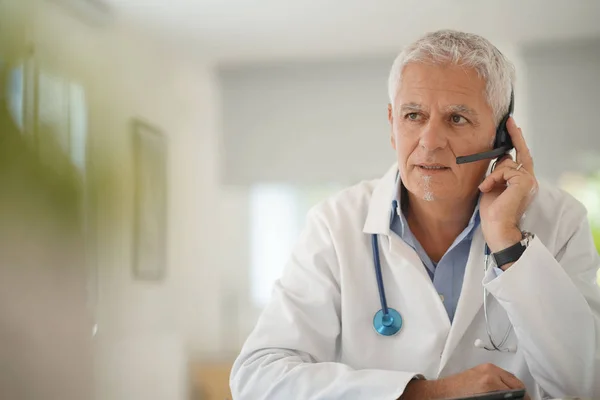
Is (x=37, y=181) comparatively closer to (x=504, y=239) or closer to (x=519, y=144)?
(x=504, y=239)

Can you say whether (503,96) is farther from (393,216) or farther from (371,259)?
(371,259)

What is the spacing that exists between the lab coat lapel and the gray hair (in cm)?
33

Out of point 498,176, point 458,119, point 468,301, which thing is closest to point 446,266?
point 468,301

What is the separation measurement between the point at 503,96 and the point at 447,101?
17 cm

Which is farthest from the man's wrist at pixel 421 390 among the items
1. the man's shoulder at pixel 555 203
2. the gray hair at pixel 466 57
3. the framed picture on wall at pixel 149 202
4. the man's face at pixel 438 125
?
the framed picture on wall at pixel 149 202

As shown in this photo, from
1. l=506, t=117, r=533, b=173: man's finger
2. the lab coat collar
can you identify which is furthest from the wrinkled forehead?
the lab coat collar

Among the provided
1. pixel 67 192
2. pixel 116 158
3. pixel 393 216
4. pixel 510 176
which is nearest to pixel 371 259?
pixel 393 216

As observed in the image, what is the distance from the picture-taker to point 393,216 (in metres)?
1.47

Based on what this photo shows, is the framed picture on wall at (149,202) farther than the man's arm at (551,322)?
Yes

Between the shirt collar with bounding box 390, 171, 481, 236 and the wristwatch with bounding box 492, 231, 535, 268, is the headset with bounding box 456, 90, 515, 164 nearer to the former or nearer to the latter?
the shirt collar with bounding box 390, 171, 481, 236

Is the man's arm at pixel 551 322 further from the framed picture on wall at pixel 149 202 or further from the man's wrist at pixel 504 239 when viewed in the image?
Result: the framed picture on wall at pixel 149 202

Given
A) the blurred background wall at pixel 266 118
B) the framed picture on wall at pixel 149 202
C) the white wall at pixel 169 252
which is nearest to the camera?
the white wall at pixel 169 252

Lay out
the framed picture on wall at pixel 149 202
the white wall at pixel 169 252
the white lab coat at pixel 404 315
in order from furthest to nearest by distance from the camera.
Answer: the framed picture on wall at pixel 149 202, the white wall at pixel 169 252, the white lab coat at pixel 404 315

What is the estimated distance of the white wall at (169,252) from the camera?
1.96 metres
